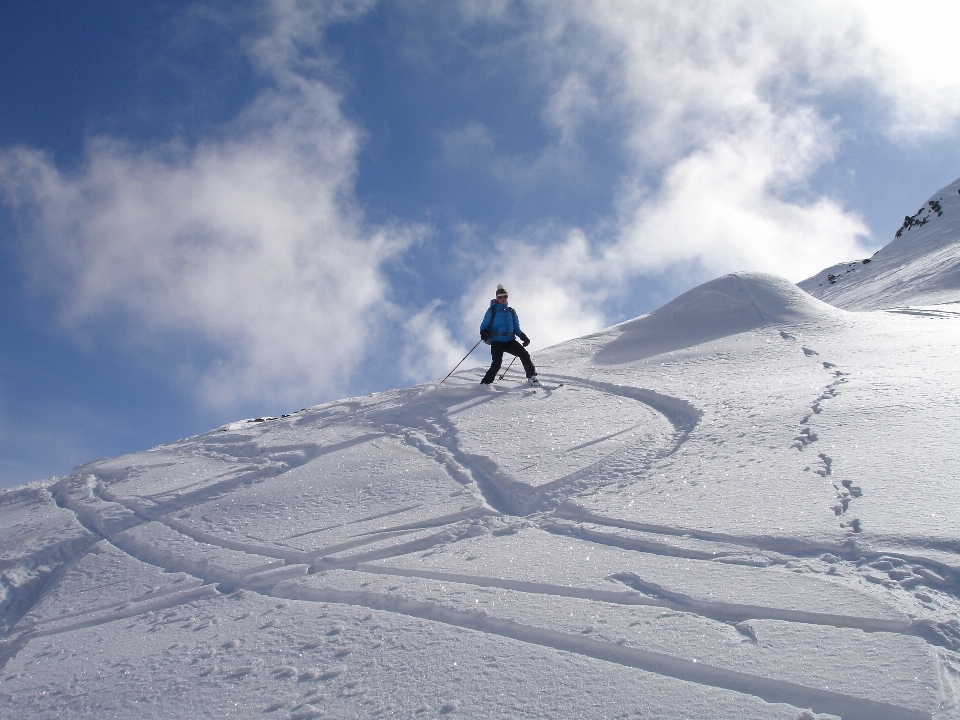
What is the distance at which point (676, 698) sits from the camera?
255 cm

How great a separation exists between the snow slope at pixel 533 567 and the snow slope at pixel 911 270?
10.6 m

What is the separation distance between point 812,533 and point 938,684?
4.44ft

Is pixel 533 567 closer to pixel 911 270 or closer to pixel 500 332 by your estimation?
pixel 500 332

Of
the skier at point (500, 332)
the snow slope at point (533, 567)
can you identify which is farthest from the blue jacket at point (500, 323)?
the snow slope at point (533, 567)

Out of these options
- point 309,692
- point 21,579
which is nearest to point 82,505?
point 21,579

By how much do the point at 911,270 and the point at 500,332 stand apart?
55.4ft

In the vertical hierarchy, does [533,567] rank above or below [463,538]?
below

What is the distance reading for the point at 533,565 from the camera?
12.7ft

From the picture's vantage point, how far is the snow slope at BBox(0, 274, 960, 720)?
2.74 m

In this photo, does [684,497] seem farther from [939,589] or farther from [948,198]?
[948,198]

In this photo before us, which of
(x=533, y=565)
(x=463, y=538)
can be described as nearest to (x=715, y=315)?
(x=463, y=538)

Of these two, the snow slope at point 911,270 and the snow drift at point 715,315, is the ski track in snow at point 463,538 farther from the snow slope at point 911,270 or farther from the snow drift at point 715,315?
the snow slope at point 911,270

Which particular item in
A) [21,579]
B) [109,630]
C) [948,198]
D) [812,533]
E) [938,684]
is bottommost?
[938,684]

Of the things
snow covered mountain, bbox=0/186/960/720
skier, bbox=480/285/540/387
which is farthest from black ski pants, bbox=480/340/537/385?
snow covered mountain, bbox=0/186/960/720
